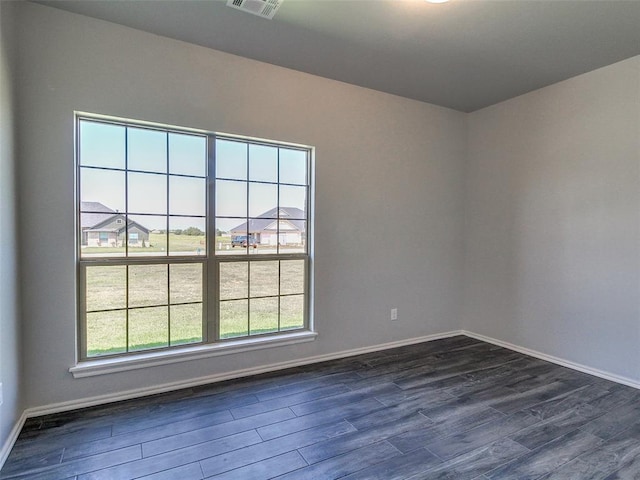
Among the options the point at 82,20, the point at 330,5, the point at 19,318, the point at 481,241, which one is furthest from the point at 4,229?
the point at 481,241

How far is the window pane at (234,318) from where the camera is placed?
3016 millimetres

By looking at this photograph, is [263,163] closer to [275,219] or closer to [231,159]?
[231,159]

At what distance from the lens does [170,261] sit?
2801 mm

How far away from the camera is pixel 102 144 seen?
258cm

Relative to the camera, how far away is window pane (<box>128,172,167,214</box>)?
106 inches

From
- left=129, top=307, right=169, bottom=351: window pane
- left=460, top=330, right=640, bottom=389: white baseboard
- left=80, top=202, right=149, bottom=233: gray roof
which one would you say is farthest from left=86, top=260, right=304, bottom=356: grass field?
left=460, top=330, right=640, bottom=389: white baseboard

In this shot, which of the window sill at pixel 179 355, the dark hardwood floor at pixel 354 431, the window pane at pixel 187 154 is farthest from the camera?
the window pane at pixel 187 154

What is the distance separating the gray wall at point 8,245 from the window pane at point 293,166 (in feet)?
6.31

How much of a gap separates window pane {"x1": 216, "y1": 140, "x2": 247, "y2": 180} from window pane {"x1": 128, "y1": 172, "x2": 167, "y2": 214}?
47 centimetres

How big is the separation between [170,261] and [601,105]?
3981mm

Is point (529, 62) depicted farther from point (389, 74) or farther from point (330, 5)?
point (330, 5)

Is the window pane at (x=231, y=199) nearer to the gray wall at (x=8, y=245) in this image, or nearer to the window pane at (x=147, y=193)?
the window pane at (x=147, y=193)

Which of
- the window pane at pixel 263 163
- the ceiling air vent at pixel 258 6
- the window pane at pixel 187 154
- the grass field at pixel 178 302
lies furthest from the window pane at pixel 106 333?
the ceiling air vent at pixel 258 6

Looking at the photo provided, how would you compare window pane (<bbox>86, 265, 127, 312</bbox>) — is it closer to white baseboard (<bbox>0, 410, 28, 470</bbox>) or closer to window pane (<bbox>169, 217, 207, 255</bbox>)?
window pane (<bbox>169, 217, 207, 255</bbox>)
